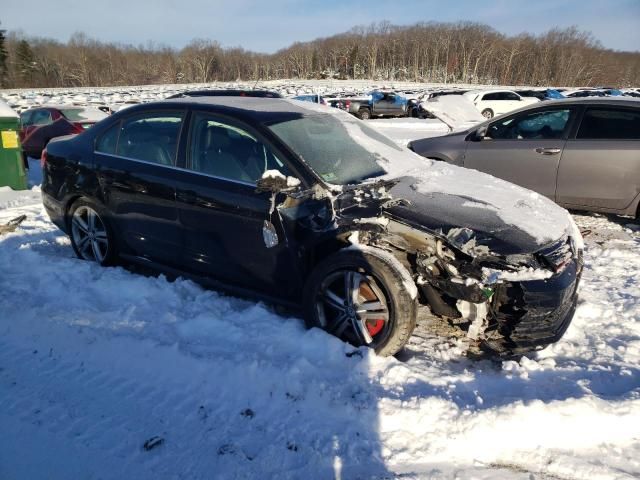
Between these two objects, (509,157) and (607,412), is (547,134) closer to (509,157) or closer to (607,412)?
(509,157)

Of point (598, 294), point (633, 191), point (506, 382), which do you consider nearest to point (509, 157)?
point (633, 191)

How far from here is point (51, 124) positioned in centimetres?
1137

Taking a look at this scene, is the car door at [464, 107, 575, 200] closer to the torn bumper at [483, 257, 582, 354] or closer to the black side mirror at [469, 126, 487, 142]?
the black side mirror at [469, 126, 487, 142]

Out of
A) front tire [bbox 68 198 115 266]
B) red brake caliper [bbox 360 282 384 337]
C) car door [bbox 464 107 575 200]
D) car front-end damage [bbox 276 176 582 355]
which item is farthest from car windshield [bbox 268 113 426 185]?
car door [bbox 464 107 575 200]

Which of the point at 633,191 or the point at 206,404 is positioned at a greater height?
the point at 633,191

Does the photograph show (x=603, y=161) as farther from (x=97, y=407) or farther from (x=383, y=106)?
(x=383, y=106)

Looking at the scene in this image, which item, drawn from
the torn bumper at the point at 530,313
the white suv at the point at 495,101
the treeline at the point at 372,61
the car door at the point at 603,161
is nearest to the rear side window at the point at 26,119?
the car door at the point at 603,161

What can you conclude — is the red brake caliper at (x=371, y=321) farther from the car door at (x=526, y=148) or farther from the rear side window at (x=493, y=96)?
the rear side window at (x=493, y=96)

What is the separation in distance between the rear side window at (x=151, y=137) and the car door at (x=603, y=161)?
4596mm

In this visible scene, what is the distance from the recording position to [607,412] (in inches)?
95.0

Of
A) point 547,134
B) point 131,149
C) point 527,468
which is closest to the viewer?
point 527,468

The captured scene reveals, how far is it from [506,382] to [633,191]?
12.9 feet

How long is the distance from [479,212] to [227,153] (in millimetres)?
1894

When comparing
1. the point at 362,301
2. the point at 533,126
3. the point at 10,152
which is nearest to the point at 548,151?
the point at 533,126
